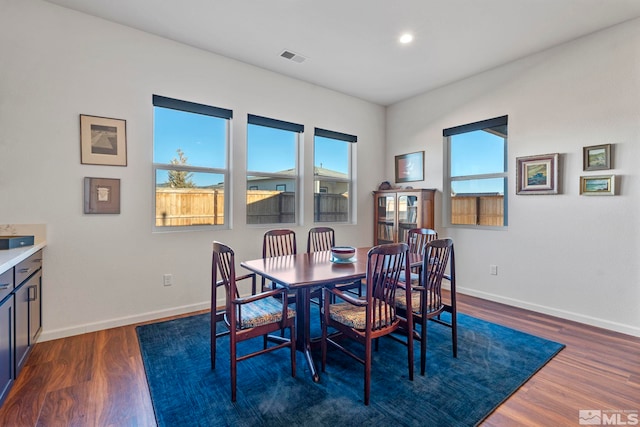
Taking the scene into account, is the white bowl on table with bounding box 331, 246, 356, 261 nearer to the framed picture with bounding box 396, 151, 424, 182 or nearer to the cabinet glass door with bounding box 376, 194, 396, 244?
the cabinet glass door with bounding box 376, 194, 396, 244

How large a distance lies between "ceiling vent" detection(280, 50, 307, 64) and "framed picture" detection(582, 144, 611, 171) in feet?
10.5

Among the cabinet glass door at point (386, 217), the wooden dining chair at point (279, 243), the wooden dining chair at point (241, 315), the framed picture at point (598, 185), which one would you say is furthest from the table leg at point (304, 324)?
the framed picture at point (598, 185)

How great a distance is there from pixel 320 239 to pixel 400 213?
5.34 ft

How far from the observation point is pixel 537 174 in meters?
3.48

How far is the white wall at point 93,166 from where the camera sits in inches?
103

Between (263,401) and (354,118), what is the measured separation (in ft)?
13.6

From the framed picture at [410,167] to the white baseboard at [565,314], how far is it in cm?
181

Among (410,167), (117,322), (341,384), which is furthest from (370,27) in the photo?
(117,322)

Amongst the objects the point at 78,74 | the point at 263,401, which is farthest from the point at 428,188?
the point at 78,74

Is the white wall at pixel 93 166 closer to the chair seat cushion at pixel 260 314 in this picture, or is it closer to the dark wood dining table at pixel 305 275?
the dark wood dining table at pixel 305 275

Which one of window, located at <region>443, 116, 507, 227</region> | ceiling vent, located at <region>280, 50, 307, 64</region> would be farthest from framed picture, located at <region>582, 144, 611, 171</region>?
ceiling vent, located at <region>280, 50, 307, 64</region>

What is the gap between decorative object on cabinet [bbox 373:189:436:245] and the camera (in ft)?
14.2

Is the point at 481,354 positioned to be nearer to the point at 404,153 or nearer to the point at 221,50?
the point at 404,153

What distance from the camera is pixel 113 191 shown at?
2.98m
